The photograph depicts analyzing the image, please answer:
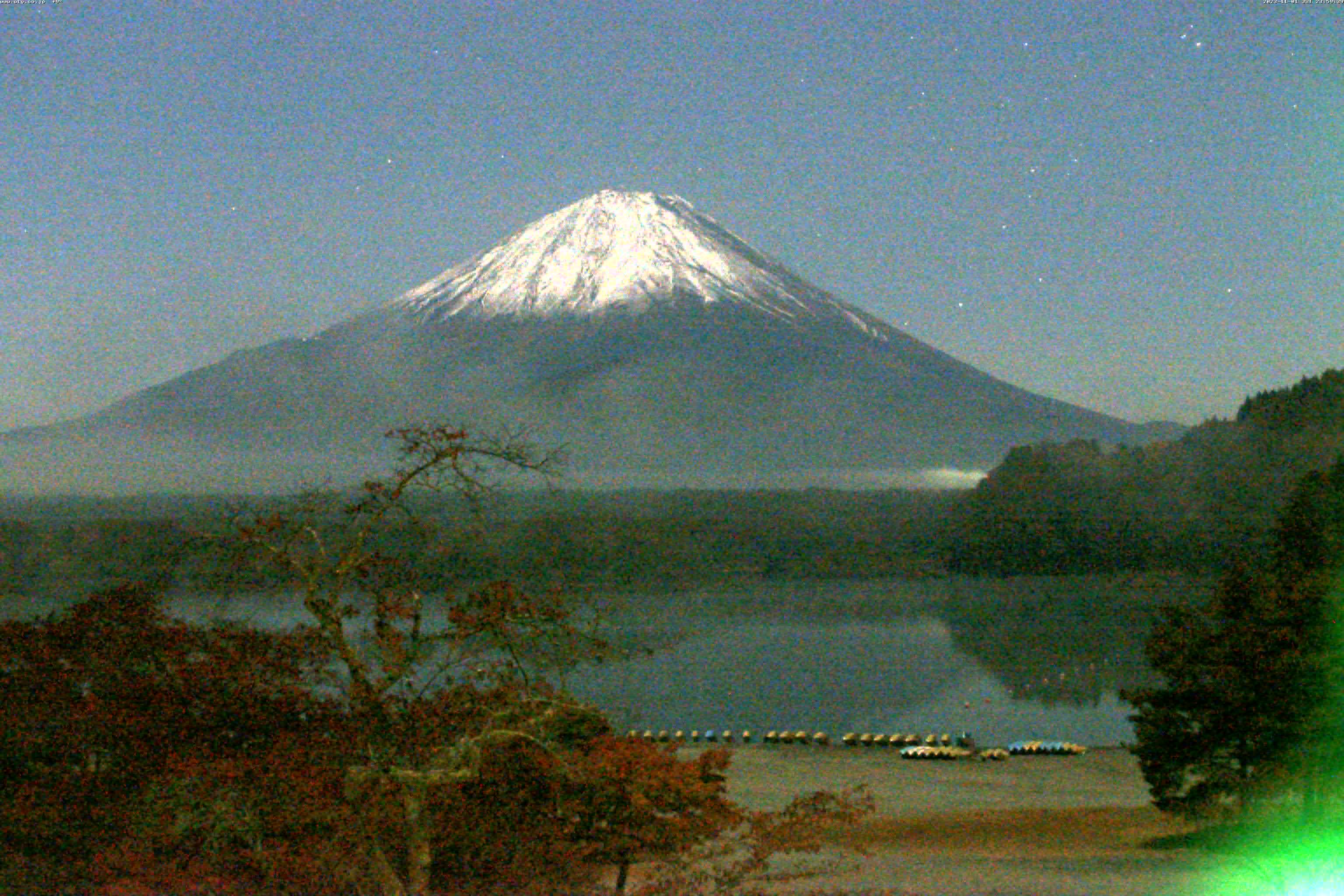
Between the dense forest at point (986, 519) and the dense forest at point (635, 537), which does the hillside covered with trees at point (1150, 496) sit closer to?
the dense forest at point (986, 519)

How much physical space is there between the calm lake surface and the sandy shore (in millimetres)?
3028

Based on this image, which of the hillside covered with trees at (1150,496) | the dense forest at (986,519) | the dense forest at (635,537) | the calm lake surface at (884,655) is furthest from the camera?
the hillside covered with trees at (1150,496)

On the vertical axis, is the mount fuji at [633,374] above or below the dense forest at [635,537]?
above

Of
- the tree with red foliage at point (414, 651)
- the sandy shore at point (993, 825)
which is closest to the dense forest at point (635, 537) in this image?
the sandy shore at point (993, 825)

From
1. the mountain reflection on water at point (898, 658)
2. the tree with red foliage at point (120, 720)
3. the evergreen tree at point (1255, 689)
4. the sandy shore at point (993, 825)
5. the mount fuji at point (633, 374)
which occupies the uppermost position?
the mount fuji at point (633, 374)

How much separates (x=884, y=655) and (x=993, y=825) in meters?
43.1

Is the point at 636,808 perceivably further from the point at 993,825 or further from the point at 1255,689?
the point at 993,825

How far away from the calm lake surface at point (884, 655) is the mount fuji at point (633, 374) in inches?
1799

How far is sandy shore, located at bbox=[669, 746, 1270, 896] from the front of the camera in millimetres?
9945

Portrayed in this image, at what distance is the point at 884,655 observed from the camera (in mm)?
60938

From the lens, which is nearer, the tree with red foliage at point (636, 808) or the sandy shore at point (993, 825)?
the tree with red foliage at point (636, 808)

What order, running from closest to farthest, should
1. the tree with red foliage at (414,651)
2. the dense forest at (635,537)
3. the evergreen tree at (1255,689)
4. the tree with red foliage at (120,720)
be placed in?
the tree with red foliage at (414,651) < the tree with red foliage at (120,720) < the evergreen tree at (1255,689) < the dense forest at (635,537)

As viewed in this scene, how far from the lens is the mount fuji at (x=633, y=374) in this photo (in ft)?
421

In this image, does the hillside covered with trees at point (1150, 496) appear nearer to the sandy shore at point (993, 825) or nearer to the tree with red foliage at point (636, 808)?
the sandy shore at point (993, 825)
